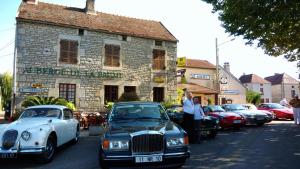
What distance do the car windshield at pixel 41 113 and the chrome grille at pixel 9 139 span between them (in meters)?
1.88

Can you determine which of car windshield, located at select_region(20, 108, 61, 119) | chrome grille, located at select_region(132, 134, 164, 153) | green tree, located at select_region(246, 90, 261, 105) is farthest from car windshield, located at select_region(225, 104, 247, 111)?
green tree, located at select_region(246, 90, 261, 105)

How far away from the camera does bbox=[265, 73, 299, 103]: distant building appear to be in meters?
61.8

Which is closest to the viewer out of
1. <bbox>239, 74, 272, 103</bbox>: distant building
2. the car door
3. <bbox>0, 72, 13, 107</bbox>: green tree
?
the car door

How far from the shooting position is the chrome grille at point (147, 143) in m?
5.49

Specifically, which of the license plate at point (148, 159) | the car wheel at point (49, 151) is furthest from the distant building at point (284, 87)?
the license plate at point (148, 159)

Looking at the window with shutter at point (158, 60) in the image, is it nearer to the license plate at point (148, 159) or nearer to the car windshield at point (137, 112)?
the car windshield at point (137, 112)

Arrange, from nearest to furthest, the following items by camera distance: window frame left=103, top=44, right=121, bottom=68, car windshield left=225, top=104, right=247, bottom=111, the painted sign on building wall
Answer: car windshield left=225, top=104, right=247, bottom=111, window frame left=103, top=44, right=121, bottom=68, the painted sign on building wall

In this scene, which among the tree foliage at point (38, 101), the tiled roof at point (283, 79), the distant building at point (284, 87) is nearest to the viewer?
the tree foliage at point (38, 101)

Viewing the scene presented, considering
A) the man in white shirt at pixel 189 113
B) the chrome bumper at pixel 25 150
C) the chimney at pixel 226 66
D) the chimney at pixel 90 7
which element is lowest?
the chrome bumper at pixel 25 150

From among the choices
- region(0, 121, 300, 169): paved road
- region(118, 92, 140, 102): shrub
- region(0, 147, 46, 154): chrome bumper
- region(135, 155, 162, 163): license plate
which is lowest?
region(0, 121, 300, 169): paved road

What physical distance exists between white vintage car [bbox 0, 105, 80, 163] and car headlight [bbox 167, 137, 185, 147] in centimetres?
351

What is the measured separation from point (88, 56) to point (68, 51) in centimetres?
135

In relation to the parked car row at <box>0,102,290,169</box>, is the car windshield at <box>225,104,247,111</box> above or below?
above

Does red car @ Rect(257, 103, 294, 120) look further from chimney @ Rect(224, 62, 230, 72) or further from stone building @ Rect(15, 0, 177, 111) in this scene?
chimney @ Rect(224, 62, 230, 72)
